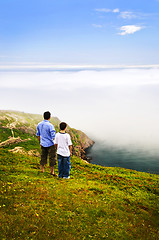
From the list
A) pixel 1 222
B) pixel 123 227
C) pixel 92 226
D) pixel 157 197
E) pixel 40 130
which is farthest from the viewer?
pixel 157 197

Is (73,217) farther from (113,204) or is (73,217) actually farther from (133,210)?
(133,210)

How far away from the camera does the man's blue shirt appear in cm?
1345

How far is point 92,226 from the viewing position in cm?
842

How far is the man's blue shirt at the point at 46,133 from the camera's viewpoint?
1345 cm

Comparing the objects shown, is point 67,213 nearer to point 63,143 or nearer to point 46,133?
point 63,143

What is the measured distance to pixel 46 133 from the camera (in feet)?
44.5

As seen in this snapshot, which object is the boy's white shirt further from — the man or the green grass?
the green grass

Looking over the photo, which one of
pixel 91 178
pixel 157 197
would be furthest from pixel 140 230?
pixel 91 178

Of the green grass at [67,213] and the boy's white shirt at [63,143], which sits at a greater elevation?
the boy's white shirt at [63,143]

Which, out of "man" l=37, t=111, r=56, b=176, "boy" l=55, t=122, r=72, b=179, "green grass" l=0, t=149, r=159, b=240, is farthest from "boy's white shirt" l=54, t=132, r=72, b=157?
"green grass" l=0, t=149, r=159, b=240

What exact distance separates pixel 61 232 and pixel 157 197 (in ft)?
40.1

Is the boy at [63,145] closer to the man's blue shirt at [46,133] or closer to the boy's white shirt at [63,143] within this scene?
the boy's white shirt at [63,143]

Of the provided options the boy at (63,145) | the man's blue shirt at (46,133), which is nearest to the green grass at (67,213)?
the boy at (63,145)

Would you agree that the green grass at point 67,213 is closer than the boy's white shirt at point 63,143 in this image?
Yes
